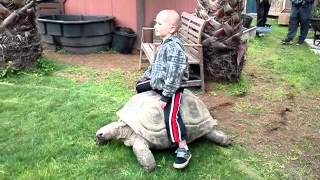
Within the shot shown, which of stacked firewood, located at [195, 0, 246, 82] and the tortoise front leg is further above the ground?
stacked firewood, located at [195, 0, 246, 82]

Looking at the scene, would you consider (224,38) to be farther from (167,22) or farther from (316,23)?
(316,23)

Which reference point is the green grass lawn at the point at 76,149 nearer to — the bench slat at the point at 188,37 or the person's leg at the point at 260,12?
the bench slat at the point at 188,37

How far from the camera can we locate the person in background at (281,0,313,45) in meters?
9.00

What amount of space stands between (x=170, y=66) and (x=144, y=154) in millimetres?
792

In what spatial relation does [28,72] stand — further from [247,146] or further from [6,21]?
[247,146]

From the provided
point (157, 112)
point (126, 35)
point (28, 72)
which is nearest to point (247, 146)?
point (157, 112)

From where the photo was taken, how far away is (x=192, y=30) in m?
5.79

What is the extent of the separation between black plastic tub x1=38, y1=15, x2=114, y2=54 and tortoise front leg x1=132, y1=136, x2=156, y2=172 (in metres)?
4.57

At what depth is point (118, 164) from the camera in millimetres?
3451

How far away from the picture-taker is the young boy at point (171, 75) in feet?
10.8

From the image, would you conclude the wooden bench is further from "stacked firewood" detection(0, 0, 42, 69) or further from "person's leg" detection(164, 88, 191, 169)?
"stacked firewood" detection(0, 0, 42, 69)

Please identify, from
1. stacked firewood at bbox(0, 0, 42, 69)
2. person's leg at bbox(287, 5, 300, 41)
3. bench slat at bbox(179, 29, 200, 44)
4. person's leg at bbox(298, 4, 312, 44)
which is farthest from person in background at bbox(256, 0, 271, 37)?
stacked firewood at bbox(0, 0, 42, 69)

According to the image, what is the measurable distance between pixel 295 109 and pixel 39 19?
531cm

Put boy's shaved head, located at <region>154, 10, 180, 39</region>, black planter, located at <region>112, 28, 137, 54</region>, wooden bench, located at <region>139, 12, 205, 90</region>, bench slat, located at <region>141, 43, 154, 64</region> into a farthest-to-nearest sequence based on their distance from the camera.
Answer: black planter, located at <region>112, 28, 137, 54</region>
bench slat, located at <region>141, 43, 154, 64</region>
wooden bench, located at <region>139, 12, 205, 90</region>
boy's shaved head, located at <region>154, 10, 180, 39</region>
